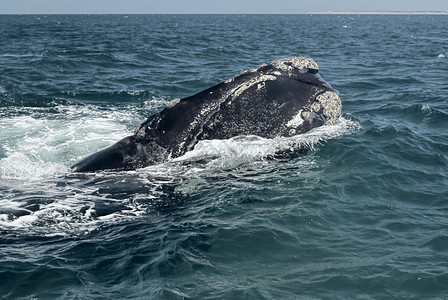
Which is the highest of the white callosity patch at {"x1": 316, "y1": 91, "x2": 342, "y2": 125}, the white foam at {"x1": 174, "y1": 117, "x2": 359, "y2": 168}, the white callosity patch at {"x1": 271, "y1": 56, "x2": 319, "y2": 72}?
the white callosity patch at {"x1": 271, "y1": 56, "x2": 319, "y2": 72}

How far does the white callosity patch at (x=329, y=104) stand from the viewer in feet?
36.7

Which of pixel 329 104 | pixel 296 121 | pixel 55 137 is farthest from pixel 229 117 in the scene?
pixel 55 137

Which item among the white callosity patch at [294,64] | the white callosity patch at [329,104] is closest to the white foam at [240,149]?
the white callosity patch at [329,104]

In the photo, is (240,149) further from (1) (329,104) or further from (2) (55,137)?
(2) (55,137)

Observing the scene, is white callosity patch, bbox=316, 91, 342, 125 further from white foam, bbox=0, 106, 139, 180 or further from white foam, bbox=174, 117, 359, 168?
white foam, bbox=0, 106, 139, 180

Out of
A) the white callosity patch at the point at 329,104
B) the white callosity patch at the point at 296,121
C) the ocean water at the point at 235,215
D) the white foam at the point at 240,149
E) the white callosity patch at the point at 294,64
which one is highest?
the white callosity patch at the point at 294,64

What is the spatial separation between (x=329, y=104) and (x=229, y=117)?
234 centimetres

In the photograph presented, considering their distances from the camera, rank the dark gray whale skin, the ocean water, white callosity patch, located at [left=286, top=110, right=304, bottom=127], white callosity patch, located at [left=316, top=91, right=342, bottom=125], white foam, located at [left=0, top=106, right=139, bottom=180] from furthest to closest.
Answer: white foam, located at [left=0, top=106, right=139, bottom=180], white callosity patch, located at [left=316, top=91, right=342, bottom=125], white callosity patch, located at [left=286, top=110, right=304, bottom=127], the dark gray whale skin, the ocean water

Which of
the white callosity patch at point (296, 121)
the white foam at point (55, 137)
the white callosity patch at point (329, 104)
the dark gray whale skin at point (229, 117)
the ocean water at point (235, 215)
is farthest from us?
the white foam at point (55, 137)

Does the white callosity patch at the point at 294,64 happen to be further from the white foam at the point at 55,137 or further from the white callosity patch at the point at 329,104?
the white foam at the point at 55,137

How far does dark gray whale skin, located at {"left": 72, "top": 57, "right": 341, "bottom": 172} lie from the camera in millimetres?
10312

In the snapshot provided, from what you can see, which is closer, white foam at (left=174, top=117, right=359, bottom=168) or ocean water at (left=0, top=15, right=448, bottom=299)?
ocean water at (left=0, top=15, right=448, bottom=299)

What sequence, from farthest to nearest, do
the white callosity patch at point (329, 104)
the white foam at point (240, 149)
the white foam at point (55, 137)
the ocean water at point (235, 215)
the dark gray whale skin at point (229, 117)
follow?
1. the white foam at point (55, 137)
2. the white callosity patch at point (329, 104)
3. the white foam at point (240, 149)
4. the dark gray whale skin at point (229, 117)
5. the ocean water at point (235, 215)

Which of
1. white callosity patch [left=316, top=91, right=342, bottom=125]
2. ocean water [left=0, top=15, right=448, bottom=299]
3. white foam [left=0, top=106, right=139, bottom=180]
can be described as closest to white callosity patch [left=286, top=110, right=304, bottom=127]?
ocean water [left=0, top=15, right=448, bottom=299]
